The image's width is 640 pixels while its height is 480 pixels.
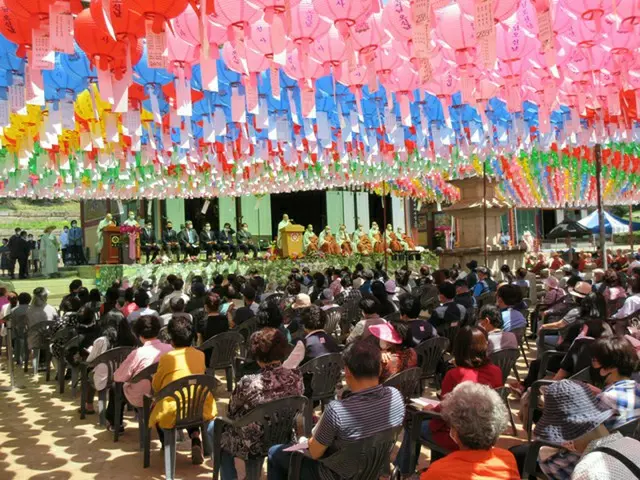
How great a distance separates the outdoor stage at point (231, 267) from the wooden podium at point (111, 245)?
49 cm

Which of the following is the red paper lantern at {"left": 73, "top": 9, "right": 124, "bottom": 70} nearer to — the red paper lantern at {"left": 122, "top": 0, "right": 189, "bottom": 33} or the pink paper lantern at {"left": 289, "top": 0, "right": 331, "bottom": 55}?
the red paper lantern at {"left": 122, "top": 0, "right": 189, "bottom": 33}

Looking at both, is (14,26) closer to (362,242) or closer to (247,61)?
(247,61)

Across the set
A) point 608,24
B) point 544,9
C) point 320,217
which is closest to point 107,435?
point 544,9

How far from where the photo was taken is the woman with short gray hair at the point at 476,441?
202cm

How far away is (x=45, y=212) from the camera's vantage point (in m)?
40.2

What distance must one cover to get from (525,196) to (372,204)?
1181cm

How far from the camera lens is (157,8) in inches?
140

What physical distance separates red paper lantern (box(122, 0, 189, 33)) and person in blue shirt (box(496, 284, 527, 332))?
373cm

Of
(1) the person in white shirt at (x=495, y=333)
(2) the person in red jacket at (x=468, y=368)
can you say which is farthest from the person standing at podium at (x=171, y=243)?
(2) the person in red jacket at (x=468, y=368)

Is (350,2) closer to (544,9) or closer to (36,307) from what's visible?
(544,9)

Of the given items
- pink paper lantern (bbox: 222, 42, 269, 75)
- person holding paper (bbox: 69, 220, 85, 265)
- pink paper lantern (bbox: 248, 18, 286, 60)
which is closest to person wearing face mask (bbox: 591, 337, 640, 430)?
pink paper lantern (bbox: 248, 18, 286, 60)

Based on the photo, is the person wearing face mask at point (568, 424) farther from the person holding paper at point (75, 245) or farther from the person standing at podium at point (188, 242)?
the person holding paper at point (75, 245)

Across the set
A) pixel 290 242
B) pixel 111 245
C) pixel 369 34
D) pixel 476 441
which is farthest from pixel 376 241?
pixel 476 441

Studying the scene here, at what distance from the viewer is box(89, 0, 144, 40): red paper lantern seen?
12.1ft
